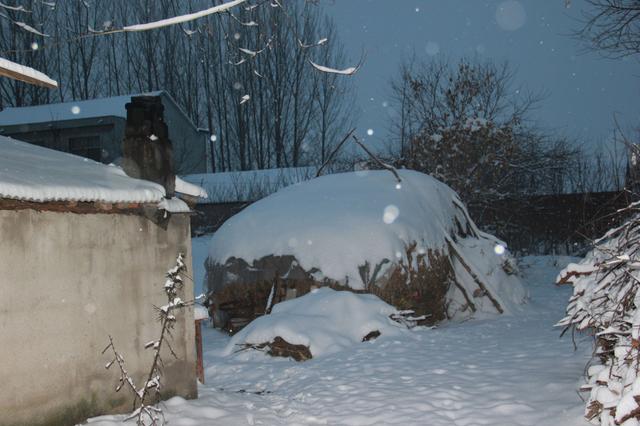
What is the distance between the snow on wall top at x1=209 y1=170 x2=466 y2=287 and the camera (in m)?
10.2

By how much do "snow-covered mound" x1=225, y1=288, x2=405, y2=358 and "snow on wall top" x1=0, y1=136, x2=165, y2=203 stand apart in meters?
3.58

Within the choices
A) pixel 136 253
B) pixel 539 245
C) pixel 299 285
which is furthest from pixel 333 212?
pixel 539 245

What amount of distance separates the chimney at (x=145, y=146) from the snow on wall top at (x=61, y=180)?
0.16 meters

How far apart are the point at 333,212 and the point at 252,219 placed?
1.60m

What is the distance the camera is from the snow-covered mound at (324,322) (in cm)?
890

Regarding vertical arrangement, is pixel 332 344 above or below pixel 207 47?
below

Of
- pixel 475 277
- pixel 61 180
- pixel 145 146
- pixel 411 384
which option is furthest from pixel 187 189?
pixel 475 277

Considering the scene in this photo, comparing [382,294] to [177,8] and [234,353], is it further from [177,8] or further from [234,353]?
[177,8]

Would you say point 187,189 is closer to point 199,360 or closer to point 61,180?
point 61,180

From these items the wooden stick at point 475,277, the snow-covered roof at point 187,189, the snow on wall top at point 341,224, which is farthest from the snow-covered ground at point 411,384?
the snow-covered roof at point 187,189

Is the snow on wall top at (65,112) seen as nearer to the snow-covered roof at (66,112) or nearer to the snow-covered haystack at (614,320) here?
the snow-covered roof at (66,112)

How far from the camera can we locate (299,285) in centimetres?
1028

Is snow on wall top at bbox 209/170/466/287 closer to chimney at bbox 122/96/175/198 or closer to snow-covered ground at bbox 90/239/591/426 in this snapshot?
snow-covered ground at bbox 90/239/591/426

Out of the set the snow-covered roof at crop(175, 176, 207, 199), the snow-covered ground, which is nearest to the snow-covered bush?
the snow-covered ground
